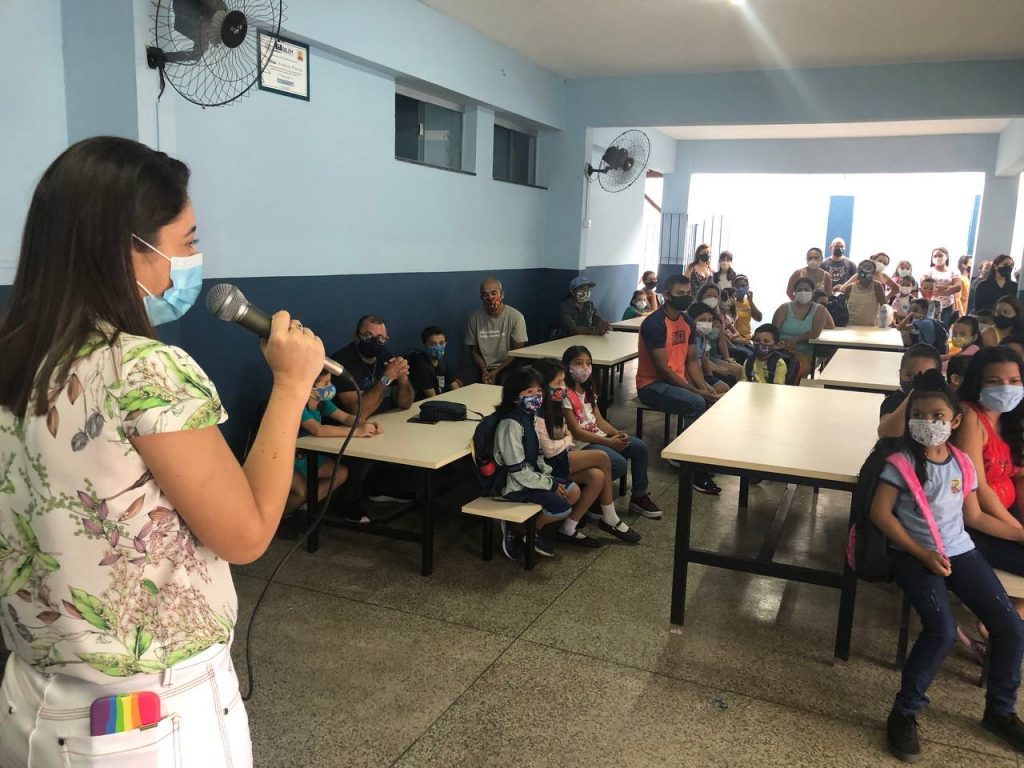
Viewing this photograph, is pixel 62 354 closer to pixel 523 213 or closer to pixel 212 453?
pixel 212 453

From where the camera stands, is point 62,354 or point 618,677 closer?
point 62,354

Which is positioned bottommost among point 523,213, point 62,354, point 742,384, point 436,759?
point 436,759

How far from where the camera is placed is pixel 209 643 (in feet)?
3.19

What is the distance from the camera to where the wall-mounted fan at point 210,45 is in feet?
10.6

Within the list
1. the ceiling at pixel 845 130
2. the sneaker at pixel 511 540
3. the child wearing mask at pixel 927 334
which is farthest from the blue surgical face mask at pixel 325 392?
the ceiling at pixel 845 130

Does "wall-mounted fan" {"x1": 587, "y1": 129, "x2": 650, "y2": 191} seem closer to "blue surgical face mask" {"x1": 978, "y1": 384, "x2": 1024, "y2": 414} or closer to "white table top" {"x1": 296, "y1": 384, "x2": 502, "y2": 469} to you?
"white table top" {"x1": 296, "y1": 384, "x2": 502, "y2": 469}

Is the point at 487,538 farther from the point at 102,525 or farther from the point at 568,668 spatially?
the point at 102,525

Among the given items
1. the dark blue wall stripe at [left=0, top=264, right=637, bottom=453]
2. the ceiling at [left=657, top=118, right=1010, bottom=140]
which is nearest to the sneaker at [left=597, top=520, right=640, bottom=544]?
the dark blue wall stripe at [left=0, top=264, right=637, bottom=453]

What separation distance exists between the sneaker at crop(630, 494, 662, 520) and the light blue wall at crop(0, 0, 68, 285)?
9.98ft

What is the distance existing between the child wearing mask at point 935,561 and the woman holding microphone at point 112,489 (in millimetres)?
2100

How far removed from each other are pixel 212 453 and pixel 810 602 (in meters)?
Answer: 2.96

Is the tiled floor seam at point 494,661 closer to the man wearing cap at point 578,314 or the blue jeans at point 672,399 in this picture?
the blue jeans at point 672,399

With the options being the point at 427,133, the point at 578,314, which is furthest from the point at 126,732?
the point at 578,314

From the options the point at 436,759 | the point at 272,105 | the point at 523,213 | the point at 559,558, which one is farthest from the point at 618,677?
the point at 523,213
